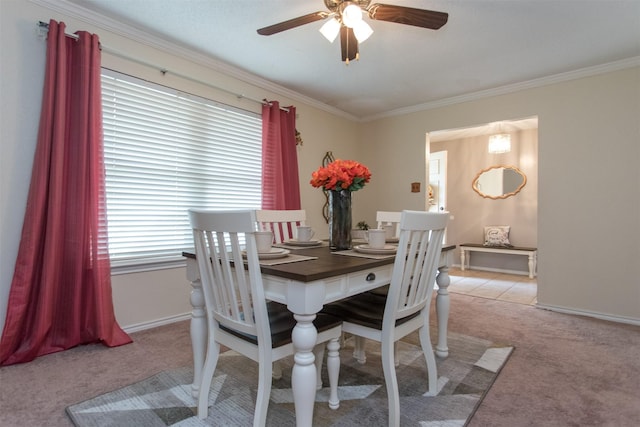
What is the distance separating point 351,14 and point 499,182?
4.51m

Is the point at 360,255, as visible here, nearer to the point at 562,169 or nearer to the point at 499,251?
the point at 562,169

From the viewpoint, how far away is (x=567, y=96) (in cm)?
326

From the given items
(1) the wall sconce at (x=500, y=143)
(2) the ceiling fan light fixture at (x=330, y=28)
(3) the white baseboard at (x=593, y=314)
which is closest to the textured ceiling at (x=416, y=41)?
(2) the ceiling fan light fixture at (x=330, y=28)

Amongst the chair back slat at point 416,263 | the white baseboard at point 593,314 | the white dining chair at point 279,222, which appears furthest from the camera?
the white baseboard at point 593,314

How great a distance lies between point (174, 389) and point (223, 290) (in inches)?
31.0

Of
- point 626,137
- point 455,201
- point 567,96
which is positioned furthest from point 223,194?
point 455,201

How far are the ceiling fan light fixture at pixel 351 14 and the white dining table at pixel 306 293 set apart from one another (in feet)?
4.12

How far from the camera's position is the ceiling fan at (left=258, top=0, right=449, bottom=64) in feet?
5.93

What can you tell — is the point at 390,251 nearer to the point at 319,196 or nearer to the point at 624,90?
the point at 319,196

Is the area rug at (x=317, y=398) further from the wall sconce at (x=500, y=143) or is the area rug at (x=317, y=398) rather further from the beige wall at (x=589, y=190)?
the wall sconce at (x=500, y=143)

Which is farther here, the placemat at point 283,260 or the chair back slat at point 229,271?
the placemat at point 283,260

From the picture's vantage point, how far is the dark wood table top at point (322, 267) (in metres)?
1.26

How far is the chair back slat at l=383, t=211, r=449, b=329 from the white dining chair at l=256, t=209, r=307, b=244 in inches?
40.6

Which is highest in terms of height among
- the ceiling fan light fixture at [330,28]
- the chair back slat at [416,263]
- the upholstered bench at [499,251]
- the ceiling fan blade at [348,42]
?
the ceiling fan light fixture at [330,28]
